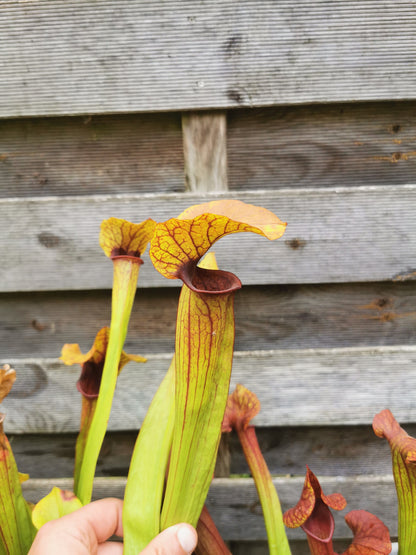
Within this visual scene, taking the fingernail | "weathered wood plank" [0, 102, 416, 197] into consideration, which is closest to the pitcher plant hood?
the fingernail

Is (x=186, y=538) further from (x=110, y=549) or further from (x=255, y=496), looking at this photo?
(x=255, y=496)

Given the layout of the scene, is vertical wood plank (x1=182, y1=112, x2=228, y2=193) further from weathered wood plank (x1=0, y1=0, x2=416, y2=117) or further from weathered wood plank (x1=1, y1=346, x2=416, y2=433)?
weathered wood plank (x1=1, y1=346, x2=416, y2=433)

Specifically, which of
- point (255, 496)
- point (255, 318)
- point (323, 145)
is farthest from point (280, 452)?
point (323, 145)

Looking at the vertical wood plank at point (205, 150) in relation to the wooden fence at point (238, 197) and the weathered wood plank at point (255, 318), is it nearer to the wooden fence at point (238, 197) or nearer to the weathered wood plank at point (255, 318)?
the wooden fence at point (238, 197)

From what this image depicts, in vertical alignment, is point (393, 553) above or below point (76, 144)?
below

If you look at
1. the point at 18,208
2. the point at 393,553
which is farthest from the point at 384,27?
the point at 393,553

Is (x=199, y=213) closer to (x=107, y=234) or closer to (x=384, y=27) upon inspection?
(x=107, y=234)

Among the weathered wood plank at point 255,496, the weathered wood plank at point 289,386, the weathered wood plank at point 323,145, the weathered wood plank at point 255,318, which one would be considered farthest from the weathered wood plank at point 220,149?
the weathered wood plank at point 255,496
